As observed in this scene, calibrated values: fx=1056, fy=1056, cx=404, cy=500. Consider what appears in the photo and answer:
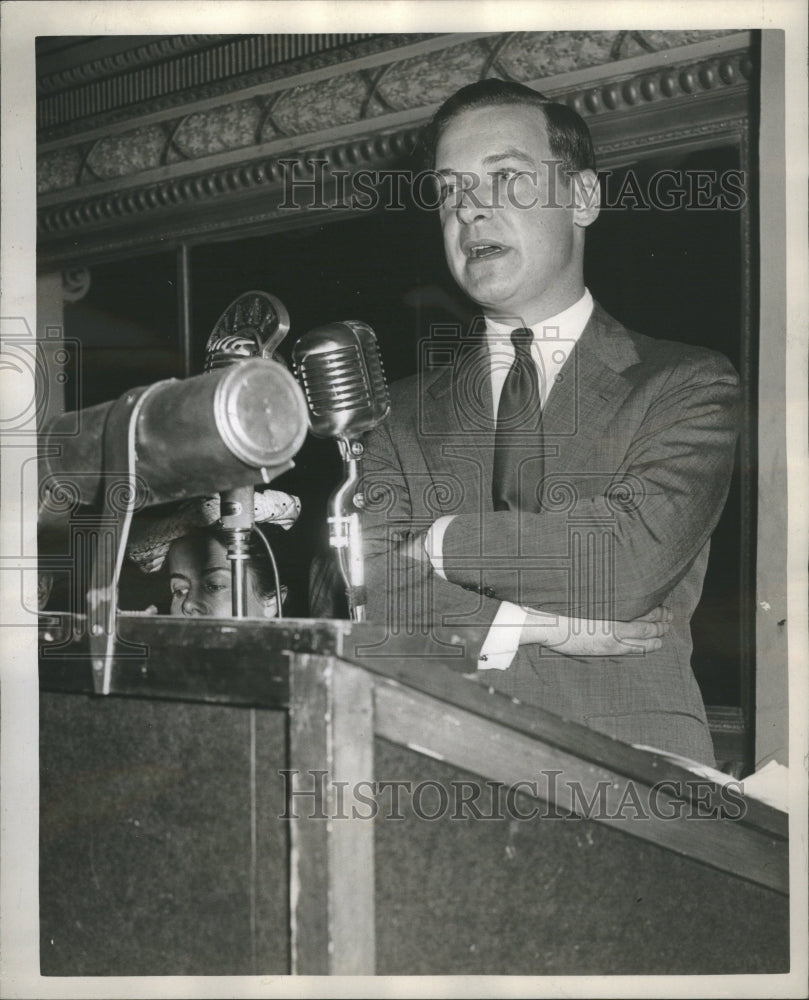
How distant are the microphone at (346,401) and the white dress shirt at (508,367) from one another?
0.18 meters

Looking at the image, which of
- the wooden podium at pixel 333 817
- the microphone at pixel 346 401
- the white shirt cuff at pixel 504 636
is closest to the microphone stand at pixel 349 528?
the microphone at pixel 346 401

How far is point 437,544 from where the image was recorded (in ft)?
4.50

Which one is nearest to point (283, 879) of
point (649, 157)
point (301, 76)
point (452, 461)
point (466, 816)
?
point (466, 816)

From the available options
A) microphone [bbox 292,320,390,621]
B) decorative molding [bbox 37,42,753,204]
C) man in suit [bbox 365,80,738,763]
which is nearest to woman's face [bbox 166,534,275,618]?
man in suit [bbox 365,80,738,763]

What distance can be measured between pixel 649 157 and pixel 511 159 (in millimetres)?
208

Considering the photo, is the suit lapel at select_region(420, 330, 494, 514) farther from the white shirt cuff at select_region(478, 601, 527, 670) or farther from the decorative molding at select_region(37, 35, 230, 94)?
the decorative molding at select_region(37, 35, 230, 94)

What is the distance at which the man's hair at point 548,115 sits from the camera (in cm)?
146

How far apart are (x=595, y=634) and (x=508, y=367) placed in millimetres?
384

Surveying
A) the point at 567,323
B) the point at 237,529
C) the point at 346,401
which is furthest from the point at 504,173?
the point at 237,529

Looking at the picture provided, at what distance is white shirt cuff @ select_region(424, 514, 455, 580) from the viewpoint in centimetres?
136

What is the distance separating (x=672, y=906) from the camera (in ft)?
3.31

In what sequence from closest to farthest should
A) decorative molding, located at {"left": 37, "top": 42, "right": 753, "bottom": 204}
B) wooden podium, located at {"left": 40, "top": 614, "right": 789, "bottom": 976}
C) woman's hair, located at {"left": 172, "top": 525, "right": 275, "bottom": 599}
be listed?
wooden podium, located at {"left": 40, "top": 614, "right": 789, "bottom": 976}, decorative molding, located at {"left": 37, "top": 42, "right": 753, "bottom": 204}, woman's hair, located at {"left": 172, "top": 525, "right": 275, "bottom": 599}

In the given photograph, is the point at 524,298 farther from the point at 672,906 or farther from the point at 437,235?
the point at 672,906

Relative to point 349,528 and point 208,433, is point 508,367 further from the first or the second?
point 208,433
